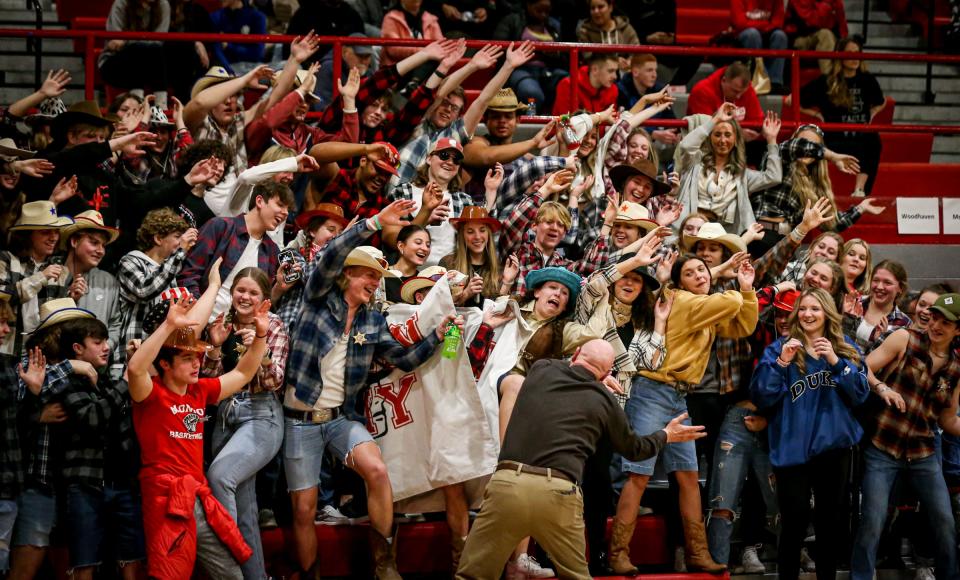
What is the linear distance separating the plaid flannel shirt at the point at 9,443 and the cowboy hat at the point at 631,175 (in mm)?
4901

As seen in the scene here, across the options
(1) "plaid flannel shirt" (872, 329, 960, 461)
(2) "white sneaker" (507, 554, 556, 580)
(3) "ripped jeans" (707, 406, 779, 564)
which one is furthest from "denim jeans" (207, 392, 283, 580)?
(1) "plaid flannel shirt" (872, 329, 960, 461)

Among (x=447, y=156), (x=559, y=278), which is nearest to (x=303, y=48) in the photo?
(x=447, y=156)

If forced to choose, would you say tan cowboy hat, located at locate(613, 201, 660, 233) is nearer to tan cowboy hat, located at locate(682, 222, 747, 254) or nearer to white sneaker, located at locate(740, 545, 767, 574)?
tan cowboy hat, located at locate(682, 222, 747, 254)

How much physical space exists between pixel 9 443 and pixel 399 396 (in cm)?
236

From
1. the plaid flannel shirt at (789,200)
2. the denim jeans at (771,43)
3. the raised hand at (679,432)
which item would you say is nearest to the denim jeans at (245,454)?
the raised hand at (679,432)

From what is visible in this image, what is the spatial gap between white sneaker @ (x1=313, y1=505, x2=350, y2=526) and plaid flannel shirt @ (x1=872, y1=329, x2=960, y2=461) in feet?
11.5

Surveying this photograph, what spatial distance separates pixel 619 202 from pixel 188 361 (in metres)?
4.18

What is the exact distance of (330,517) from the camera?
321 inches

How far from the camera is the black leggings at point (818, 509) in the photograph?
8.02 m

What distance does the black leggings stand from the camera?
8.02m

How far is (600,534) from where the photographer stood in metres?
8.02

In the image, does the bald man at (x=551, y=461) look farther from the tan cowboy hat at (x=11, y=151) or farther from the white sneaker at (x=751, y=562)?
the tan cowboy hat at (x=11, y=151)

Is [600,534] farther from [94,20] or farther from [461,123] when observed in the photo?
[94,20]

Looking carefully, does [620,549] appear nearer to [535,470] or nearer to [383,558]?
[535,470]
